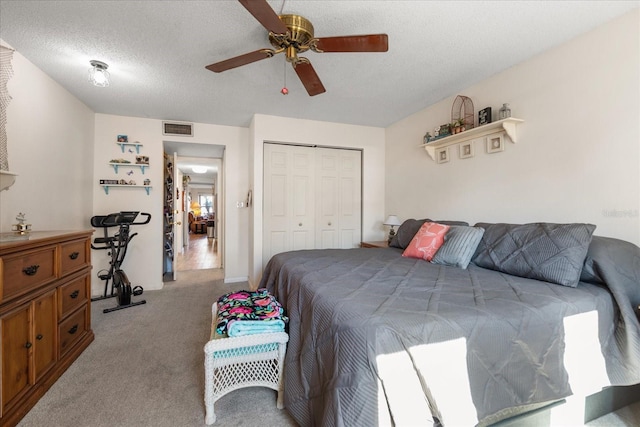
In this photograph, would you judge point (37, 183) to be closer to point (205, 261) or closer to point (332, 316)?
point (332, 316)

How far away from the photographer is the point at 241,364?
5.08 ft

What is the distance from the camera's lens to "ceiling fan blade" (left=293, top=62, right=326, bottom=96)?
193cm

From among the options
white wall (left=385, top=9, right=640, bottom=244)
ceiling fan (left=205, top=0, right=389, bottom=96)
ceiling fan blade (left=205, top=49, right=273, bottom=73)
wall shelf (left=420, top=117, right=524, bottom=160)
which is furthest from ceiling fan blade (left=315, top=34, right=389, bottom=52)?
white wall (left=385, top=9, right=640, bottom=244)

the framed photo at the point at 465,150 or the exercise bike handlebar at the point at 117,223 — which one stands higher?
the framed photo at the point at 465,150

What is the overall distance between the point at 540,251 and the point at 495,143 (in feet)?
4.19

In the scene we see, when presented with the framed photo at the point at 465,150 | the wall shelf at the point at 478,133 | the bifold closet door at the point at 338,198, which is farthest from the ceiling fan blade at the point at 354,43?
the bifold closet door at the point at 338,198

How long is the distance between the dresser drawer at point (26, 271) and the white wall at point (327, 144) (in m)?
Answer: 2.10

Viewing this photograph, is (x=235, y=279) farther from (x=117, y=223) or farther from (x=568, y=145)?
(x=568, y=145)

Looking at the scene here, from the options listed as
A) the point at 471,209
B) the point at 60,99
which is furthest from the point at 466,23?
the point at 60,99

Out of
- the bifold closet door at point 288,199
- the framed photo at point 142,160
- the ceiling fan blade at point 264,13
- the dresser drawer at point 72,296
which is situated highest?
the ceiling fan blade at point 264,13

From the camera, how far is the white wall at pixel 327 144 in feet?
12.0

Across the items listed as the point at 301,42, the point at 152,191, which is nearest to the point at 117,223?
the point at 152,191

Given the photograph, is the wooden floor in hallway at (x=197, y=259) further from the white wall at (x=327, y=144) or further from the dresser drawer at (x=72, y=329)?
the dresser drawer at (x=72, y=329)

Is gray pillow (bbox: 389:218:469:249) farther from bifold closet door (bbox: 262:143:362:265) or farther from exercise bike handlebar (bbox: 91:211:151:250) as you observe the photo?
exercise bike handlebar (bbox: 91:211:151:250)
